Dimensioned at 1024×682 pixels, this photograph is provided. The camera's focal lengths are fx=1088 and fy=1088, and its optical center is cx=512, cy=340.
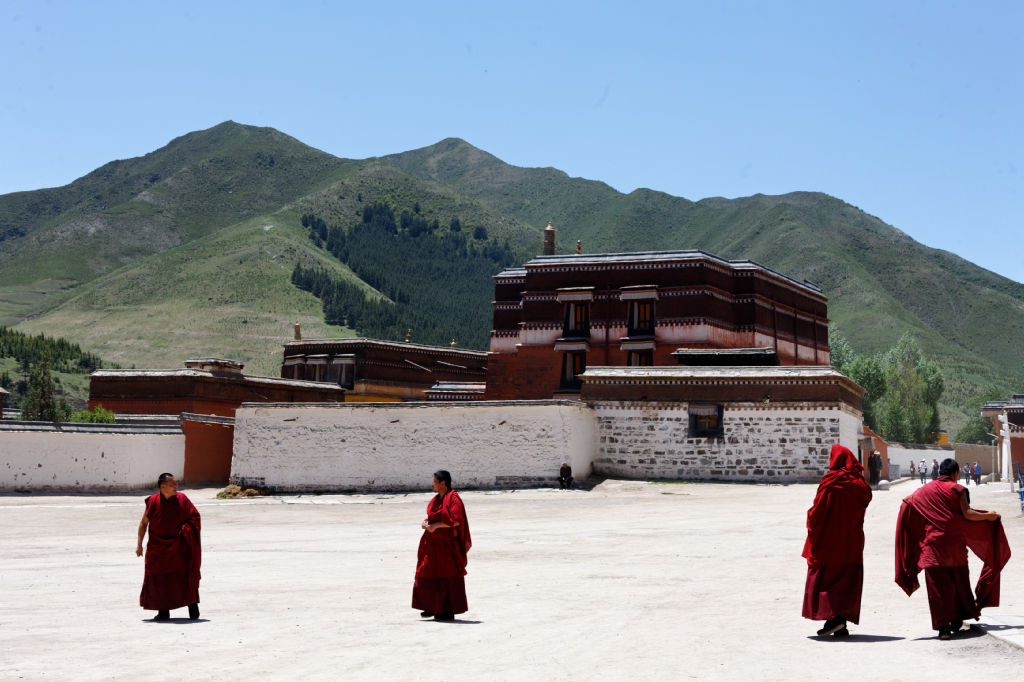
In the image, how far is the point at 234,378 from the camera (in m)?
51.6

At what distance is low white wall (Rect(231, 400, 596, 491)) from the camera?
111ft

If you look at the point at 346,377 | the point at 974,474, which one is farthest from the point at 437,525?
the point at 346,377

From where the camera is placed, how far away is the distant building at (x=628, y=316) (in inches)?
1927

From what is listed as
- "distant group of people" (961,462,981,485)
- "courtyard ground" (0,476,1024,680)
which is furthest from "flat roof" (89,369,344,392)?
"distant group of people" (961,462,981,485)

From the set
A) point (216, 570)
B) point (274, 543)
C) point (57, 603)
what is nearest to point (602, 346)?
point (274, 543)

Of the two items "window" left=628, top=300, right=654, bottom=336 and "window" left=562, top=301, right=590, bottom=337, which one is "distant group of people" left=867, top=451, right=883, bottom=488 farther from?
"window" left=562, top=301, right=590, bottom=337

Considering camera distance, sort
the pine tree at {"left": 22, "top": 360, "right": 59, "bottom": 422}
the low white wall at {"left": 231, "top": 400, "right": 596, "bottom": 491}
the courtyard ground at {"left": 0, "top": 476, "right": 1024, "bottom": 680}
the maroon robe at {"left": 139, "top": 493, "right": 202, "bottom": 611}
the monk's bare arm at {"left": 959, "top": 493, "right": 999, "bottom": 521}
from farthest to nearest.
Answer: the pine tree at {"left": 22, "top": 360, "right": 59, "bottom": 422} → the low white wall at {"left": 231, "top": 400, "right": 596, "bottom": 491} → the maroon robe at {"left": 139, "top": 493, "right": 202, "bottom": 611} → the monk's bare arm at {"left": 959, "top": 493, "right": 999, "bottom": 521} → the courtyard ground at {"left": 0, "top": 476, "right": 1024, "bottom": 680}

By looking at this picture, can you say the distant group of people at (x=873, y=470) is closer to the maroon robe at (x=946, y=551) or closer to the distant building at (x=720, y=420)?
the distant building at (x=720, y=420)

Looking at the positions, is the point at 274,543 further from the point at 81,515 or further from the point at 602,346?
the point at 602,346

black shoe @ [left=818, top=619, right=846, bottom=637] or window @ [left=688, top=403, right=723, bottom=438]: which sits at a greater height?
window @ [left=688, top=403, right=723, bottom=438]

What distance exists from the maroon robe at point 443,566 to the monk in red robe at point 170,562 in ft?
8.12

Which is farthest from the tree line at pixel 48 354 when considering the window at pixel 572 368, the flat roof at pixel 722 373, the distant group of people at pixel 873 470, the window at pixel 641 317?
the distant group of people at pixel 873 470

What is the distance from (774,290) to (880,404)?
44.1 meters

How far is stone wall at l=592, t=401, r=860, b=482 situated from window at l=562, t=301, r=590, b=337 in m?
15.5
